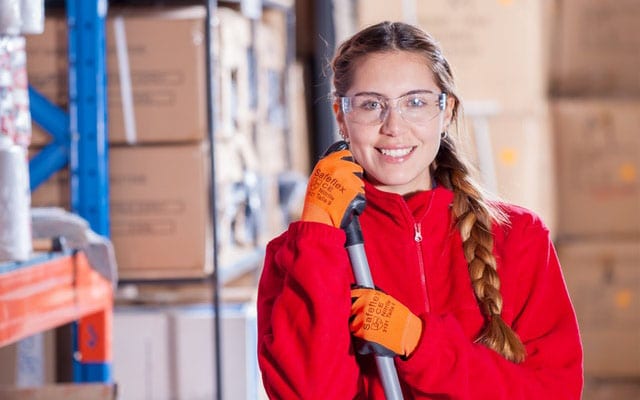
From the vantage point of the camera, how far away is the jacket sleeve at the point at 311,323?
188 centimetres

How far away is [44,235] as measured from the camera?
8.71 ft

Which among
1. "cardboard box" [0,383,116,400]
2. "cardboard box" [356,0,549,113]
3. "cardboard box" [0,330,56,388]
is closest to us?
"cardboard box" [0,383,116,400]

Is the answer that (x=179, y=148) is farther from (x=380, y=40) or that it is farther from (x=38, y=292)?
(x=380, y=40)

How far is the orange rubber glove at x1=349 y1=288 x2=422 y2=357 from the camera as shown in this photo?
185cm

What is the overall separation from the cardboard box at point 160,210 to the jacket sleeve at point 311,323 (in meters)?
1.42

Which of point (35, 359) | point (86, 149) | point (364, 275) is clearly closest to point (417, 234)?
point (364, 275)

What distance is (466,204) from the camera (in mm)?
2072

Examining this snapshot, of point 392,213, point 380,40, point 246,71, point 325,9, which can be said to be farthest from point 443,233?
point 325,9

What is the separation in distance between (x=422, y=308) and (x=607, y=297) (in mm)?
2757

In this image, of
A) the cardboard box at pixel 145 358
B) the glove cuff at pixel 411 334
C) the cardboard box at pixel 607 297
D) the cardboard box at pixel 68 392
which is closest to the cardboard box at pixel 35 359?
the cardboard box at pixel 145 358

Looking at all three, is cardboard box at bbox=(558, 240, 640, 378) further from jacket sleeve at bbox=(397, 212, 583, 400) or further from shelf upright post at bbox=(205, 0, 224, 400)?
jacket sleeve at bbox=(397, 212, 583, 400)

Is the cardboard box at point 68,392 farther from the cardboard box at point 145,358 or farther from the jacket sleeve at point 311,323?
the cardboard box at point 145,358

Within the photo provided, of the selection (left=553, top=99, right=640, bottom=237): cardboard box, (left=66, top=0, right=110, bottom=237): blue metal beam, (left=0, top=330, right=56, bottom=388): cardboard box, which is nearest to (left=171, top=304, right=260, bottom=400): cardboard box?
(left=0, top=330, right=56, bottom=388): cardboard box

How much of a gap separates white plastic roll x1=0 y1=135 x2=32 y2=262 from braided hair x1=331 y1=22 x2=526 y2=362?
70 centimetres
